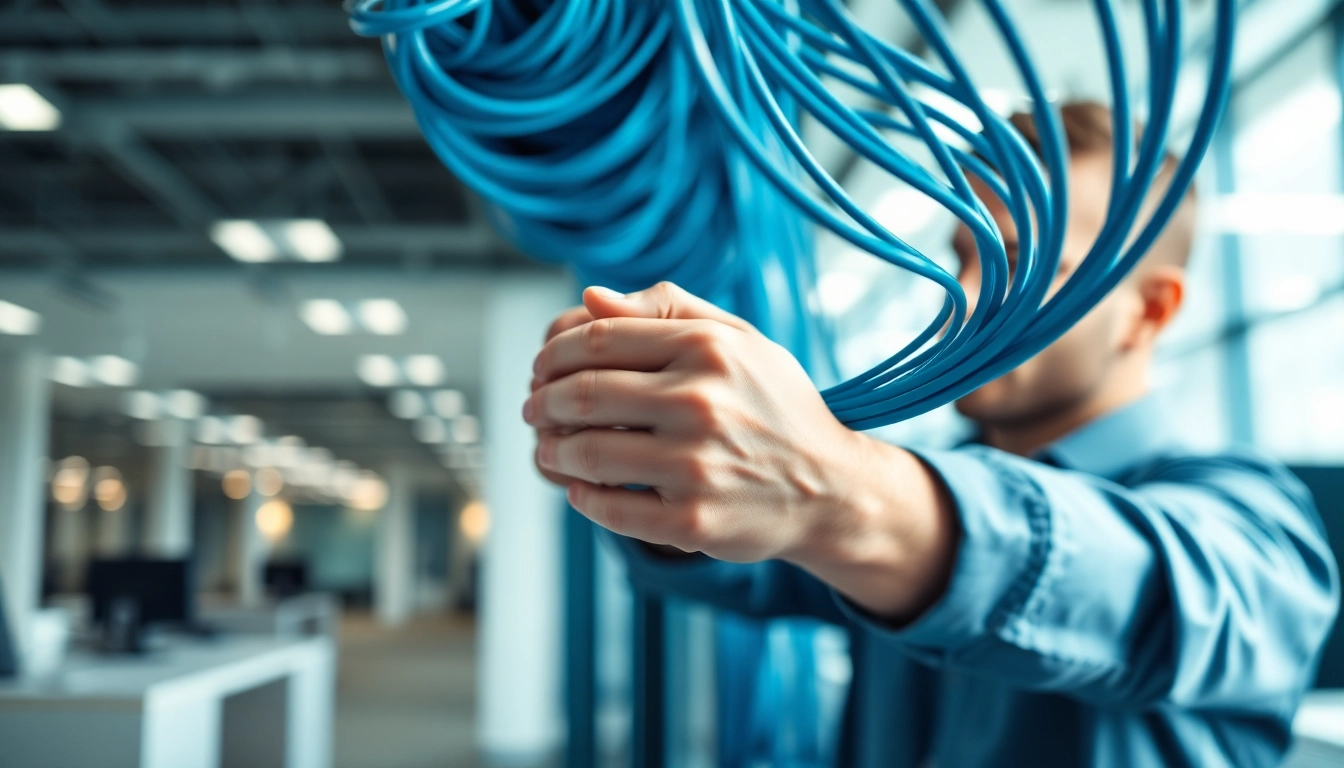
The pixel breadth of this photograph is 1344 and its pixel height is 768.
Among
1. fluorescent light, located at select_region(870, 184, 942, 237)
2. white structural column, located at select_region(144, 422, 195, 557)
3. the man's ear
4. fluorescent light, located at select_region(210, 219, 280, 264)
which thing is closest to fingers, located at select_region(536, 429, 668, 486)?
the man's ear

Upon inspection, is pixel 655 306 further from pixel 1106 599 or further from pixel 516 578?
pixel 516 578

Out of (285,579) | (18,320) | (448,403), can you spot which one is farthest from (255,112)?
(448,403)

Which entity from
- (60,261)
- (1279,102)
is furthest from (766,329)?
(60,261)

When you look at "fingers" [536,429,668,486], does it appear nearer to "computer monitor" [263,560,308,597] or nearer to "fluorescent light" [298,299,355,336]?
"fluorescent light" [298,299,355,336]

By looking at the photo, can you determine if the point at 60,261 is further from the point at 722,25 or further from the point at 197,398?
the point at 722,25

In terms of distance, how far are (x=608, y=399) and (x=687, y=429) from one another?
0.03 meters

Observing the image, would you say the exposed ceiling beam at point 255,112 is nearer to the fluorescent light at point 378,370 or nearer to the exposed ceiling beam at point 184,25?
the exposed ceiling beam at point 184,25

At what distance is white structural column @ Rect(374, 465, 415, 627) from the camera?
19.8 m

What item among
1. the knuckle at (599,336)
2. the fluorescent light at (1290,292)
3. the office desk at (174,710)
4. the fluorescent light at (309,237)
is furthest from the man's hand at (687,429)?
the fluorescent light at (309,237)

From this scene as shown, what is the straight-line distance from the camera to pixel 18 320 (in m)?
7.36

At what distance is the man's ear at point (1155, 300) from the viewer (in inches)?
35.3

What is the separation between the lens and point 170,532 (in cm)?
1434

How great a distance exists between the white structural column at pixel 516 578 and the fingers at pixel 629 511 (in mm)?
5529

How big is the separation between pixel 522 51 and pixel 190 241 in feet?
20.4
